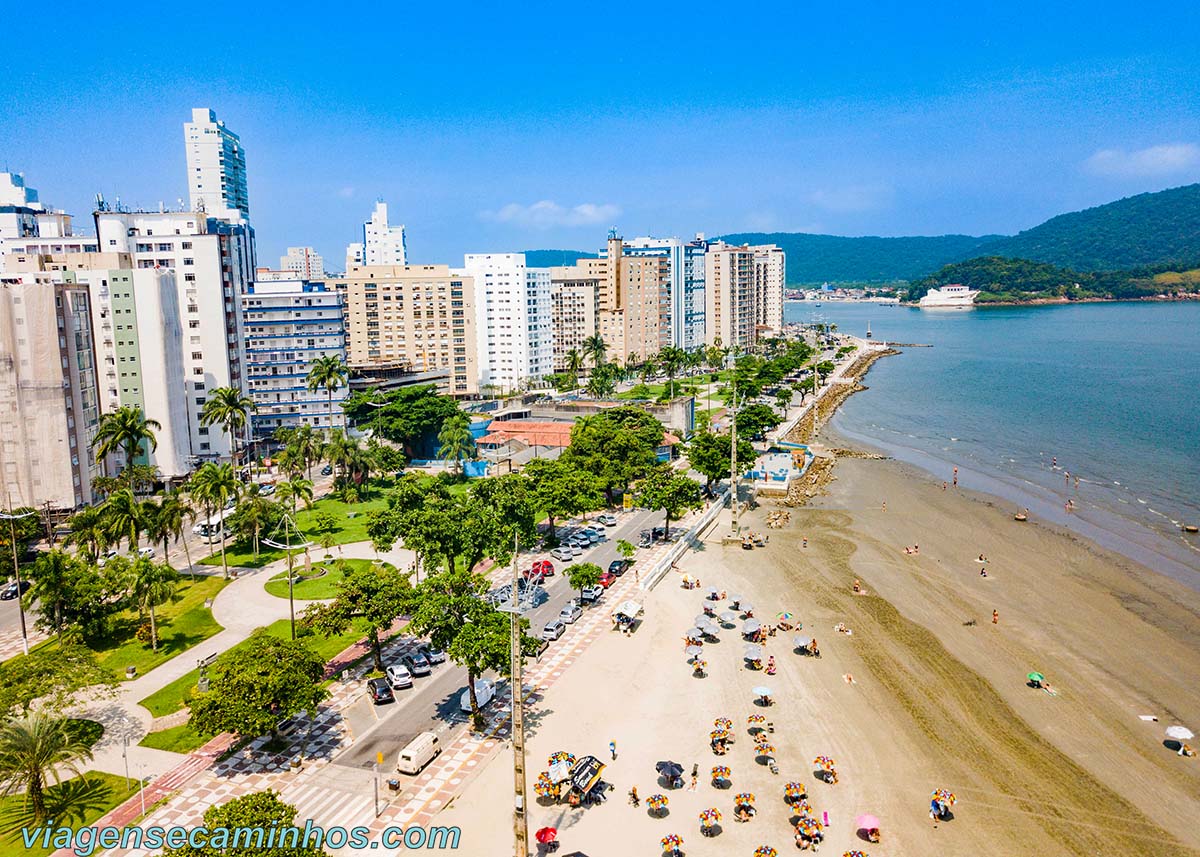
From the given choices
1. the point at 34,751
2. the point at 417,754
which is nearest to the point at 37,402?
the point at 34,751

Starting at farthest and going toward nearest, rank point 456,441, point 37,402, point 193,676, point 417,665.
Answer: point 456,441 → point 37,402 → point 417,665 → point 193,676

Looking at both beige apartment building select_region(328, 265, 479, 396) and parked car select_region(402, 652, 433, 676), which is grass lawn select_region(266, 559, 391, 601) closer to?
parked car select_region(402, 652, 433, 676)

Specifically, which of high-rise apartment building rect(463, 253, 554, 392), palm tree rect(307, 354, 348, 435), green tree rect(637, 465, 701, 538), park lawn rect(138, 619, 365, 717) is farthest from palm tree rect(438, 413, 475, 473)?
high-rise apartment building rect(463, 253, 554, 392)

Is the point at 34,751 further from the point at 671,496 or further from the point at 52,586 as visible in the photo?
the point at 671,496

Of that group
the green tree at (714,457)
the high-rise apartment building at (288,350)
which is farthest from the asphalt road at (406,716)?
the high-rise apartment building at (288,350)

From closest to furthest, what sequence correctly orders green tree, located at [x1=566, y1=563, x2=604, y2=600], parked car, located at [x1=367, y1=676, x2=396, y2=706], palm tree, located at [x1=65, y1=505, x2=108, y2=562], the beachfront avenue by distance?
the beachfront avenue < parked car, located at [x1=367, y1=676, x2=396, y2=706] < green tree, located at [x1=566, y1=563, x2=604, y2=600] < palm tree, located at [x1=65, y1=505, x2=108, y2=562]

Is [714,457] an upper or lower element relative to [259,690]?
upper

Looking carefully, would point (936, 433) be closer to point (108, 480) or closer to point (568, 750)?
point (568, 750)

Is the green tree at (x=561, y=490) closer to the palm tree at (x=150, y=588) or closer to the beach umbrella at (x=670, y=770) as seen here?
the palm tree at (x=150, y=588)
